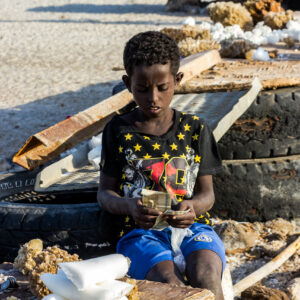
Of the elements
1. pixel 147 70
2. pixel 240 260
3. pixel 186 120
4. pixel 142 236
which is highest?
pixel 147 70

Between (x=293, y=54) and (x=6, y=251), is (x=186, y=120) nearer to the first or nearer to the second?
(x=6, y=251)

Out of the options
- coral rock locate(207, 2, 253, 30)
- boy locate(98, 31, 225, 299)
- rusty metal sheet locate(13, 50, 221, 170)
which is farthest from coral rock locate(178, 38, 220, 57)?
coral rock locate(207, 2, 253, 30)

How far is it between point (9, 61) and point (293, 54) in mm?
5852

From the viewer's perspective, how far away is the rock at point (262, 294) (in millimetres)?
2734

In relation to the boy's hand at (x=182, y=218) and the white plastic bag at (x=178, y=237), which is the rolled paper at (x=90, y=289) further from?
the white plastic bag at (x=178, y=237)

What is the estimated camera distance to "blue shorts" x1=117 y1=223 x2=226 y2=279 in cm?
223

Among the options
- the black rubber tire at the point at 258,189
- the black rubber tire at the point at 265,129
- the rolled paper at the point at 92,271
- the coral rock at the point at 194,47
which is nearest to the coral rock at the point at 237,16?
the coral rock at the point at 194,47

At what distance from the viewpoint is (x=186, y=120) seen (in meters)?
Result: 2.52

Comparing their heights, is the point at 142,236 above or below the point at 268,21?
below

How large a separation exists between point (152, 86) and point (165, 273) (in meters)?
0.80

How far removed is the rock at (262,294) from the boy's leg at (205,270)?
61cm

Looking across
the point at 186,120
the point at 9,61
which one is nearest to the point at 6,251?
the point at 186,120

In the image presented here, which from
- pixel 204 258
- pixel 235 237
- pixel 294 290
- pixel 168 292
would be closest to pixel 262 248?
pixel 235 237

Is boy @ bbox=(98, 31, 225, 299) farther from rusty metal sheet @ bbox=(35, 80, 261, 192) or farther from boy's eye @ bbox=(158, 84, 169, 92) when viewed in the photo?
rusty metal sheet @ bbox=(35, 80, 261, 192)
